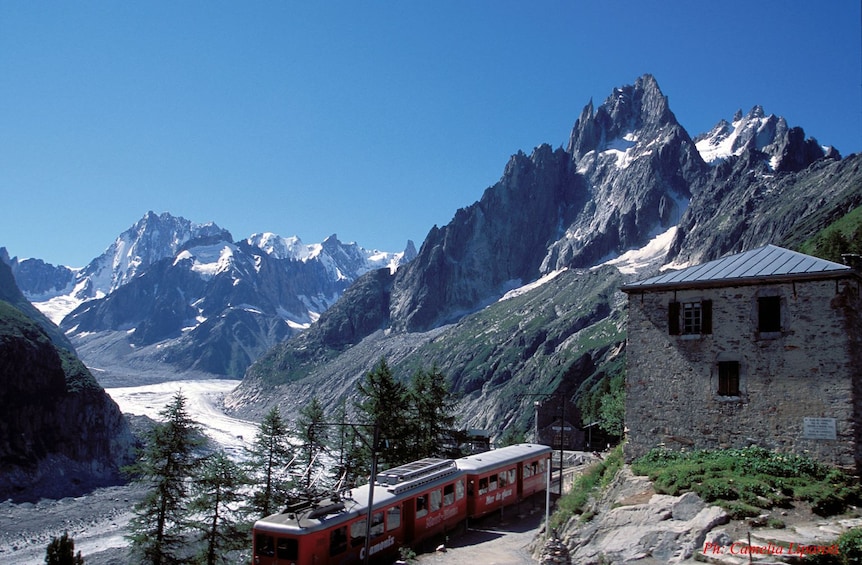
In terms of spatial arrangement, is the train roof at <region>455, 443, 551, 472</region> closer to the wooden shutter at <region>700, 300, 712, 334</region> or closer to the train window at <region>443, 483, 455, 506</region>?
the train window at <region>443, 483, 455, 506</region>

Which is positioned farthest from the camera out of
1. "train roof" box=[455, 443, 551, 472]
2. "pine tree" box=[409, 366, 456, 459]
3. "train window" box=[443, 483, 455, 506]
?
"pine tree" box=[409, 366, 456, 459]

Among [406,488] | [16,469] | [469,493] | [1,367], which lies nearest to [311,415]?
[469,493]

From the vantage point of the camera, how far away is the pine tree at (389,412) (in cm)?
4741

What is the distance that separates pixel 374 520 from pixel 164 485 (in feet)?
50.3

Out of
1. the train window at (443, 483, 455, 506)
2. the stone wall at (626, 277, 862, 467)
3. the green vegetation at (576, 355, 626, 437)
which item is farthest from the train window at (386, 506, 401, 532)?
the green vegetation at (576, 355, 626, 437)

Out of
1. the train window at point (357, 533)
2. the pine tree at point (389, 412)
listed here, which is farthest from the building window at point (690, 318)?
the pine tree at point (389, 412)

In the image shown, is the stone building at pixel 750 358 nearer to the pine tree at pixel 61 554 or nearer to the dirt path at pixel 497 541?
the dirt path at pixel 497 541

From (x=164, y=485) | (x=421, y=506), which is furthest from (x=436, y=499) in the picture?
(x=164, y=485)

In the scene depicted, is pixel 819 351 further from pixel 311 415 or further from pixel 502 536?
pixel 311 415

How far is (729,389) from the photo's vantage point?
27078mm

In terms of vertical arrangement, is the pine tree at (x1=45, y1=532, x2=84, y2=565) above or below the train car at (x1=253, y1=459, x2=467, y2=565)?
below

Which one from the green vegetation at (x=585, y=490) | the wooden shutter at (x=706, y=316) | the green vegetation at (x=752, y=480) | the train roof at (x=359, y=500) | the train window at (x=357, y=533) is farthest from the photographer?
the wooden shutter at (x=706, y=316)

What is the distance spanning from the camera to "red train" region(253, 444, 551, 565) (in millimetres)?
23969

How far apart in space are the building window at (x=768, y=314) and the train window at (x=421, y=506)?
16.3m
